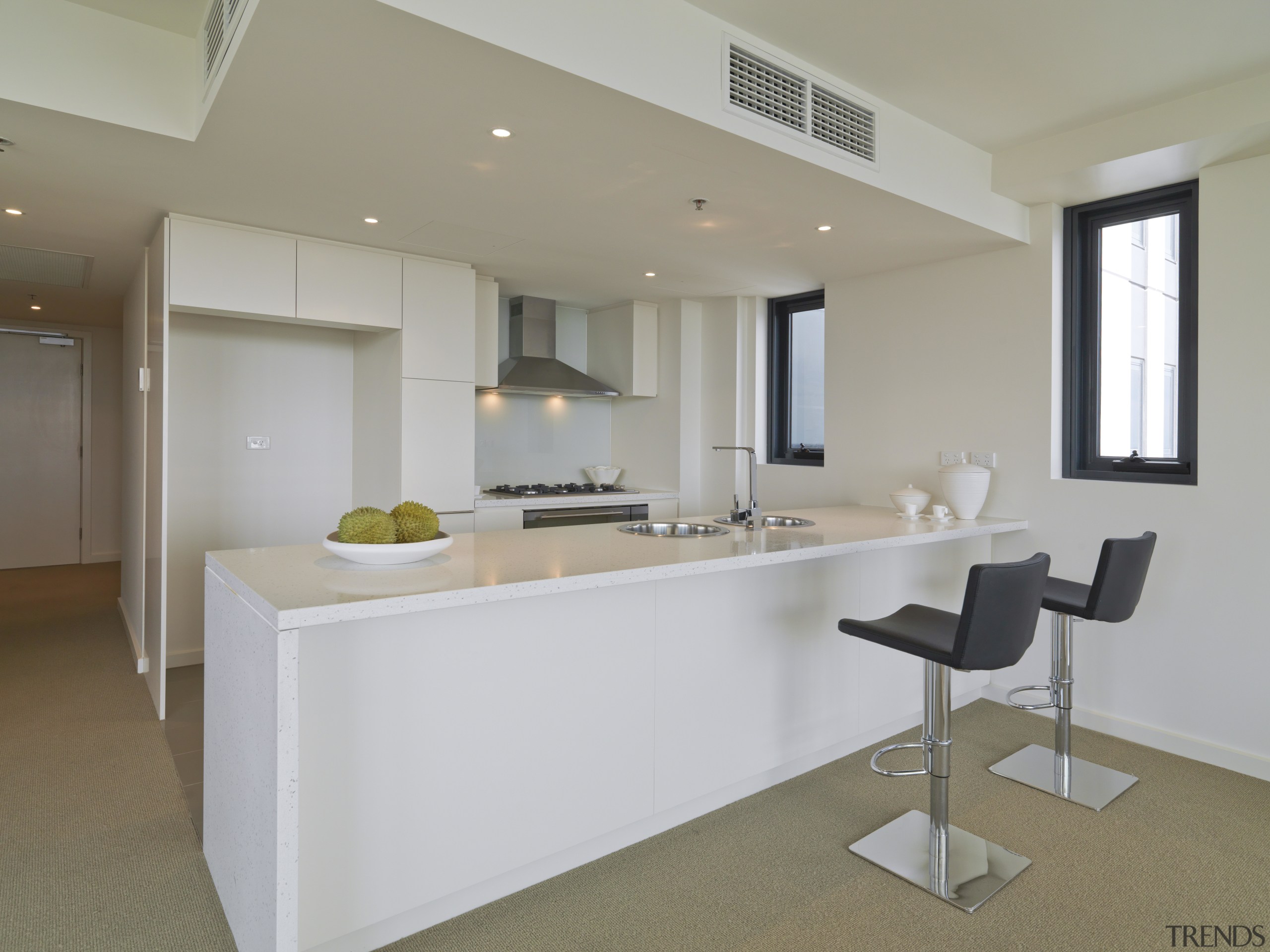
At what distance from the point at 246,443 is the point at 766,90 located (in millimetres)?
3287

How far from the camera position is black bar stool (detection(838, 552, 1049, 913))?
1.98 m

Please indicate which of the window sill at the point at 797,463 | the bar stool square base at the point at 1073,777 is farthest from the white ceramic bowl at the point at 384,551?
the window sill at the point at 797,463

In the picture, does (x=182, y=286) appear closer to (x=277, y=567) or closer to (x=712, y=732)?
(x=277, y=567)

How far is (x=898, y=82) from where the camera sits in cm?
262

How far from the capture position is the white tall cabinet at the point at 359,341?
3.28 metres

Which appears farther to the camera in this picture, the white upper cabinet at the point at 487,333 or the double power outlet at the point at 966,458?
the white upper cabinet at the point at 487,333

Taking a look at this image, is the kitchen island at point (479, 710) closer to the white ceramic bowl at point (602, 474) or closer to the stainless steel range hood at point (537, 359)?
the stainless steel range hood at point (537, 359)

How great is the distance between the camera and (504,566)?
2.01 meters

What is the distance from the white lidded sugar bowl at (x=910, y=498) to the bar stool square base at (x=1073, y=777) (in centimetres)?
111

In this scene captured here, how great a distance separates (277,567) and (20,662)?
10.8 feet

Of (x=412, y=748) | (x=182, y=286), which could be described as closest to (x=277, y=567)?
(x=412, y=748)

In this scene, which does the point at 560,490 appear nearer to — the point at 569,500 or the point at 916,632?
the point at 569,500

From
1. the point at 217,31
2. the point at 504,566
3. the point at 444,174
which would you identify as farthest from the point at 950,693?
the point at 217,31

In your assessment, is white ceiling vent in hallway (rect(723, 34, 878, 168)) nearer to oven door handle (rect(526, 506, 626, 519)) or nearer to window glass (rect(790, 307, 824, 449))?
window glass (rect(790, 307, 824, 449))
